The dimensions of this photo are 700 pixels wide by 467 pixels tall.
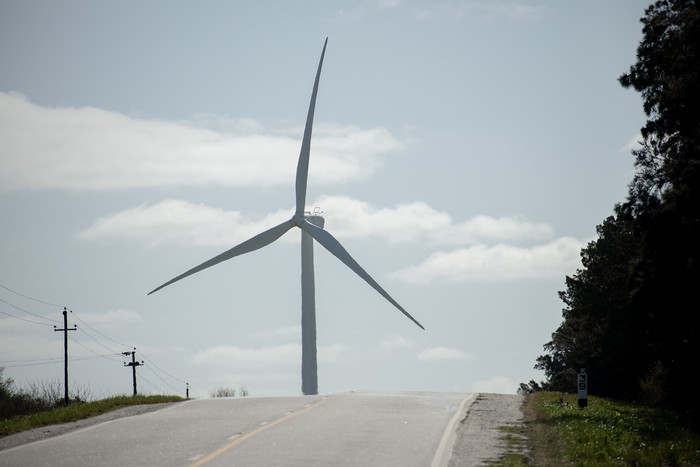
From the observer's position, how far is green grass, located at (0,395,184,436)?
2358 centimetres

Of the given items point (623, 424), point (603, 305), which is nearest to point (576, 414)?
point (623, 424)

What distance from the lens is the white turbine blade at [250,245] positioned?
49562 mm

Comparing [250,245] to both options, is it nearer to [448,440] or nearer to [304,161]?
[304,161]

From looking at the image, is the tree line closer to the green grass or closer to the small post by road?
the small post by road

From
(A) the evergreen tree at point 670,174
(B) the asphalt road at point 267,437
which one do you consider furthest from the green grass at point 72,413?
(A) the evergreen tree at point 670,174

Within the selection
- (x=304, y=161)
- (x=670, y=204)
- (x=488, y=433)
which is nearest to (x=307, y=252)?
(x=304, y=161)

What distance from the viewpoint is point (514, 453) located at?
1814 centimetres

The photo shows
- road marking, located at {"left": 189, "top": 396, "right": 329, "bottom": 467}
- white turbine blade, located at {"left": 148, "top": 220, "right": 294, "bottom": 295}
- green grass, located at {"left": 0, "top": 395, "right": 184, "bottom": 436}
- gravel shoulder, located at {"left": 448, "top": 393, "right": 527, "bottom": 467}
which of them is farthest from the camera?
white turbine blade, located at {"left": 148, "top": 220, "right": 294, "bottom": 295}

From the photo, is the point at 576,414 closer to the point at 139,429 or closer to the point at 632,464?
the point at 632,464

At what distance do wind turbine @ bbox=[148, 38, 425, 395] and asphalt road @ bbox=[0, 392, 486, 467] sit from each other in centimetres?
1959

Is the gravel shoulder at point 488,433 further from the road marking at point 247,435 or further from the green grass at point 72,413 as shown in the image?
the green grass at point 72,413

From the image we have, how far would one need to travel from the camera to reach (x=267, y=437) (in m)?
19.7

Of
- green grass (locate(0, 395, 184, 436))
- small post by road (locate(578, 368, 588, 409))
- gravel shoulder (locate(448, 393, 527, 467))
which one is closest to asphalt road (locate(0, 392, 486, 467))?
gravel shoulder (locate(448, 393, 527, 467))

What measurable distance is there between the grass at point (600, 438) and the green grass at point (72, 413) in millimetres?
10150
